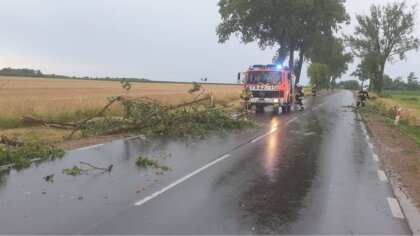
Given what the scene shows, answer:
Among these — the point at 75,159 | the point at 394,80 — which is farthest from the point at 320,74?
the point at 394,80

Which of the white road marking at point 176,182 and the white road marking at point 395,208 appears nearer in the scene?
the white road marking at point 395,208

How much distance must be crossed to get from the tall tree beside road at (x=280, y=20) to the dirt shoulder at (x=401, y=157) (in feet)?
114

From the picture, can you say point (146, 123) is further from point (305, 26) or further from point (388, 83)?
point (388, 83)

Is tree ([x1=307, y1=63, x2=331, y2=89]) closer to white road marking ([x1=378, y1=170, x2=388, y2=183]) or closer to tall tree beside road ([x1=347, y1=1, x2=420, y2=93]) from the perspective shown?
tall tree beside road ([x1=347, y1=1, x2=420, y2=93])

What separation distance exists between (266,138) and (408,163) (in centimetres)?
534

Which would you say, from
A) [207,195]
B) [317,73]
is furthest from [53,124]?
[317,73]

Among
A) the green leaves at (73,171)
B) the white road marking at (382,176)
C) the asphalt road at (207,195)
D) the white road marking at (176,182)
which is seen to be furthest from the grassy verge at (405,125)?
the green leaves at (73,171)

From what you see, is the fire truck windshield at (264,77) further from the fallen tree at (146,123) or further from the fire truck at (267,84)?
the fallen tree at (146,123)

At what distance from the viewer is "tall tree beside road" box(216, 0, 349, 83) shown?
5438 centimetres

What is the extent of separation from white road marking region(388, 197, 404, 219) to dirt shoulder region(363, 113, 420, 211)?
1.09 feet

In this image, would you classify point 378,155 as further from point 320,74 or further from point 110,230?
point 320,74

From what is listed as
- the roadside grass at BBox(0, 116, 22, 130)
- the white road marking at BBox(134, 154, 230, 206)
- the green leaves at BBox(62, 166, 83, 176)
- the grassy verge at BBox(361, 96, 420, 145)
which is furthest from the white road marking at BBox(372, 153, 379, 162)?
the roadside grass at BBox(0, 116, 22, 130)

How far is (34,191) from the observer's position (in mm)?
8367

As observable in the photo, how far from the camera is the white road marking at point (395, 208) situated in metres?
7.48
